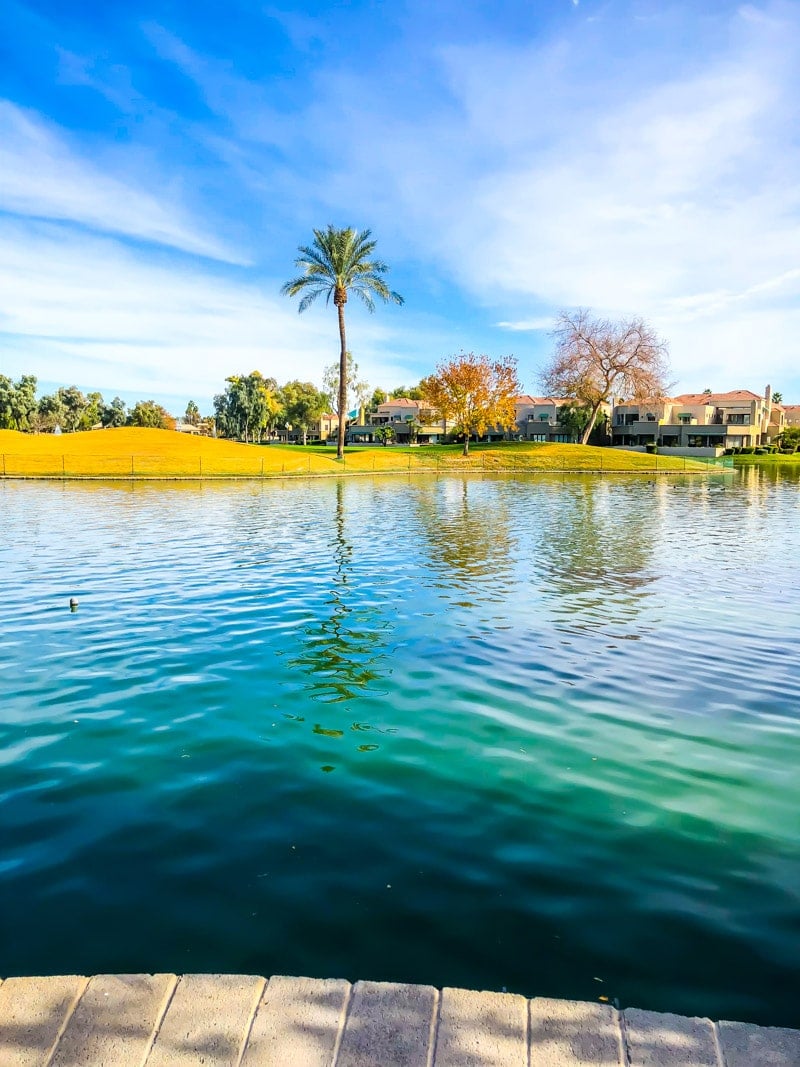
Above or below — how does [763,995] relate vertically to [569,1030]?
below

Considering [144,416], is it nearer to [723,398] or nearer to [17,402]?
[17,402]

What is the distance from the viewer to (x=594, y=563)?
17312mm

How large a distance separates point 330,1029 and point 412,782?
3.17m

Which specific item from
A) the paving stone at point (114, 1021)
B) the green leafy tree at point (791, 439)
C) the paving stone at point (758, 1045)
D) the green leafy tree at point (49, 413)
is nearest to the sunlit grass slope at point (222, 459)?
the green leafy tree at point (791, 439)

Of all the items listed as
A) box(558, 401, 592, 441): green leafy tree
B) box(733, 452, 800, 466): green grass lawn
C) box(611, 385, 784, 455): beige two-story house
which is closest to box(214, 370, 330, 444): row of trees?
box(558, 401, 592, 441): green leafy tree

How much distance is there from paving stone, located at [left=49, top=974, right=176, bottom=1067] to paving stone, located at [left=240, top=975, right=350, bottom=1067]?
0.45m

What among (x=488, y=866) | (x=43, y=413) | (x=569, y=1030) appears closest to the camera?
(x=569, y=1030)

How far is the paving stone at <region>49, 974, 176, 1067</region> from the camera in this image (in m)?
2.96

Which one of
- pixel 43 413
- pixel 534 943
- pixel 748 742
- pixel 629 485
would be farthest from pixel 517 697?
pixel 43 413

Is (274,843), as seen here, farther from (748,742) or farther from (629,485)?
(629,485)

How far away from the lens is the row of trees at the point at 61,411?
111 meters

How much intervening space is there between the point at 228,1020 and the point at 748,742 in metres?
5.70

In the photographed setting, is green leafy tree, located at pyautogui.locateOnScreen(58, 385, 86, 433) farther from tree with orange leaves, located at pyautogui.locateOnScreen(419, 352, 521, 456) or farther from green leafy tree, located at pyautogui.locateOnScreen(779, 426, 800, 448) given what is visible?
green leafy tree, located at pyautogui.locateOnScreen(779, 426, 800, 448)

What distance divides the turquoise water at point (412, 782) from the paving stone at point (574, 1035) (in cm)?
56
